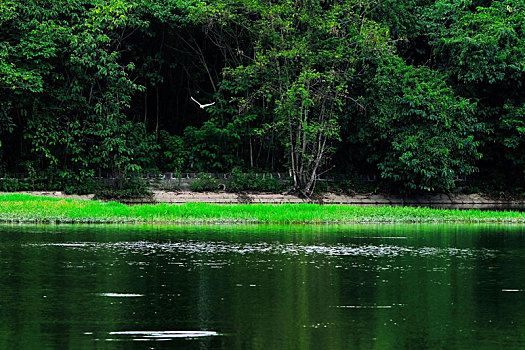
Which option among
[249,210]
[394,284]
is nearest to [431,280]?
[394,284]

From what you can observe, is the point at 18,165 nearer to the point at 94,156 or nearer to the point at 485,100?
the point at 94,156

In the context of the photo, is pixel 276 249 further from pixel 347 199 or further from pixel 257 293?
pixel 347 199

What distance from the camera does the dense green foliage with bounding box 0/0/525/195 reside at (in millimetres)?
34906

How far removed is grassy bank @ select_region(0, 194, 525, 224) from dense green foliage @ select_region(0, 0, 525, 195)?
270 inches

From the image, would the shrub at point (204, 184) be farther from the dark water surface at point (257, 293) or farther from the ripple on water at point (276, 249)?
the ripple on water at point (276, 249)

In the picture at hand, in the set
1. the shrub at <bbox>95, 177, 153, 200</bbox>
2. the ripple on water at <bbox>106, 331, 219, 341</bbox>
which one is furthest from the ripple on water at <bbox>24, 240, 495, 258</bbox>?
the shrub at <bbox>95, 177, 153, 200</bbox>

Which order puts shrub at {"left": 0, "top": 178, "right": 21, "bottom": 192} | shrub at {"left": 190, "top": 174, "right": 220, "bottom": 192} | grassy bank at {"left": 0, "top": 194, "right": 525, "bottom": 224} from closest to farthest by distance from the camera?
grassy bank at {"left": 0, "top": 194, "right": 525, "bottom": 224}, shrub at {"left": 0, "top": 178, "right": 21, "bottom": 192}, shrub at {"left": 190, "top": 174, "right": 220, "bottom": 192}

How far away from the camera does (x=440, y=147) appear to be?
3597 centimetres

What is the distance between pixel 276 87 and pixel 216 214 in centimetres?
1184

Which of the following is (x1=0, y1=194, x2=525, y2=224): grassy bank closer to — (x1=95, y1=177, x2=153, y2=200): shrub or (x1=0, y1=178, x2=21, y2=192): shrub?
(x1=0, y1=178, x2=21, y2=192): shrub

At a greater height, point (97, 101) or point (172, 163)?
point (97, 101)

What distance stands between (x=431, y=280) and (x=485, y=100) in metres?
28.0

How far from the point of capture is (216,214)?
26.4 m

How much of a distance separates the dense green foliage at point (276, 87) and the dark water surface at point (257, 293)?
15890mm
